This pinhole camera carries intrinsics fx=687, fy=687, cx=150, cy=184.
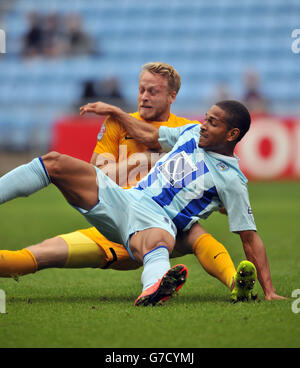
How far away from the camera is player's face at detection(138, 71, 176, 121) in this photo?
189 inches

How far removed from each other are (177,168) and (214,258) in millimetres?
606

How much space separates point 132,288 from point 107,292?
0.25 metres

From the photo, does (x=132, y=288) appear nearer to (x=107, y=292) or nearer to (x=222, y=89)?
(x=107, y=292)

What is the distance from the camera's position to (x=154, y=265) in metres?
3.85

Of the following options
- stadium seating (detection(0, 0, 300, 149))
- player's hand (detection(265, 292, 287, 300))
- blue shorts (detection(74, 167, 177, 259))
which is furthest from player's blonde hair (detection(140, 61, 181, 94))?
stadium seating (detection(0, 0, 300, 149))

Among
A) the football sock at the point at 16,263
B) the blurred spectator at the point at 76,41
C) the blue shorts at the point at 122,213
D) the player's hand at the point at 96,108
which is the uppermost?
the blurred spectator at the point at 76,41

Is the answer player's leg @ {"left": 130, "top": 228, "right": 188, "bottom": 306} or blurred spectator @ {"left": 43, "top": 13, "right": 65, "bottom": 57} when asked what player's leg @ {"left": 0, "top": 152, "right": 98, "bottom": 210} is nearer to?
player's leg @ {"left": 130, "top": 228, "right": 188, "bottom": 306}

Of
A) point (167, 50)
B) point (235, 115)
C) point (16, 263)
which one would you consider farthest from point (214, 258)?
point (167, 50)

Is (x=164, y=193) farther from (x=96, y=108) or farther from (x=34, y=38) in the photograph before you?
(x=34, y=38)

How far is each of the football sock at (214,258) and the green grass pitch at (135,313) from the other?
0.53ft

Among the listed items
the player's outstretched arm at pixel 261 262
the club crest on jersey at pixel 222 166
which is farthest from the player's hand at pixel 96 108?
the player's outstretched arm at pixel 261 262

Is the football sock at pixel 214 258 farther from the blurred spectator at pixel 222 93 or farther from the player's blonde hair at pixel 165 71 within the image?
the blurred spectator at pixel 222 93

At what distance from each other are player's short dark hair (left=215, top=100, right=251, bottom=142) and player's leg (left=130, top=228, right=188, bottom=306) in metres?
0.80

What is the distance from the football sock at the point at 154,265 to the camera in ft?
12.5
